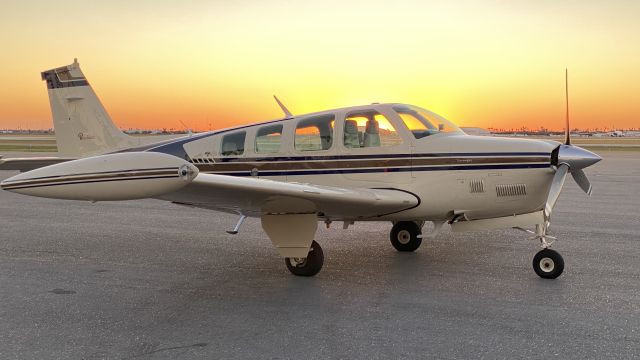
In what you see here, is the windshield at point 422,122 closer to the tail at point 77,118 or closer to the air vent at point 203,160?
the air vent at point 203,160

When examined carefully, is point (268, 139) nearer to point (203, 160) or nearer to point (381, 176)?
point (203, 160)

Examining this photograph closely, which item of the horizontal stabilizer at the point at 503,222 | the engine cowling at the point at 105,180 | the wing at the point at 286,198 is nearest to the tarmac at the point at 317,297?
the horizontal stabilizer at the point at 503,222

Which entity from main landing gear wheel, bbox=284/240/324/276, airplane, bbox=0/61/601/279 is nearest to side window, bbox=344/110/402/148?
airplane, bbox=0/61/601/279

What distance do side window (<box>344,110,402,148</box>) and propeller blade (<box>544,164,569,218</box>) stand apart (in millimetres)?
1840

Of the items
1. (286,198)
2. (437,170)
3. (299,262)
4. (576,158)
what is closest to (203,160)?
(299,262)

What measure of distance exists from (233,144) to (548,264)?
4.35m

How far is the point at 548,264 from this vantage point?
6293 mm

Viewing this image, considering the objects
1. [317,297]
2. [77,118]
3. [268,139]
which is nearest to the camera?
[317,297]

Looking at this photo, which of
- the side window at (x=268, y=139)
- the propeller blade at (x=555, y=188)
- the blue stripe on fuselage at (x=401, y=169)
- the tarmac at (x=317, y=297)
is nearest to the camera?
the tarmac at (x=317, y=297)

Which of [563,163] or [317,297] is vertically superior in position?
[563,163]

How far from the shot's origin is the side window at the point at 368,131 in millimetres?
6805

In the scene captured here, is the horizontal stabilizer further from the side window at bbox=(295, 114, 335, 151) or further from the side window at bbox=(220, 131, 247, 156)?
the side window at bbox=(220, 131, 247, 156)

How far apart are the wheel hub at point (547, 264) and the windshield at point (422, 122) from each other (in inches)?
77.8

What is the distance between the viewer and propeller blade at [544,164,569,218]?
20.1ft
